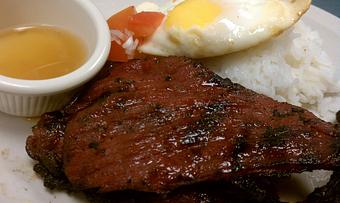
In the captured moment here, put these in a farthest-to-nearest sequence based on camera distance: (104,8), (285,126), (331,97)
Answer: (104,8) < (331,97) < (285,126)

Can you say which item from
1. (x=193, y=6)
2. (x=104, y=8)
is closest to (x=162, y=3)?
(x=104, y=8)

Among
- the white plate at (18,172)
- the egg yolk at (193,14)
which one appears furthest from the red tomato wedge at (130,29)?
the white plate at (18,172)

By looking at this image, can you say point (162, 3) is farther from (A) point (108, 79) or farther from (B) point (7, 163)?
(B) point (7, 163)

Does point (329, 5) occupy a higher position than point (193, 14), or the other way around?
point (193, 14)

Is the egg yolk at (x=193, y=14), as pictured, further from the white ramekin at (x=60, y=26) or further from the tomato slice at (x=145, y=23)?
the white ramekin at (x=60, y=26)

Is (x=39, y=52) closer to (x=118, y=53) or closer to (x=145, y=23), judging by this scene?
(x=118, y=53)

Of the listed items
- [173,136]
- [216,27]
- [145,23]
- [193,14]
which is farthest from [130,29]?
[173,136]

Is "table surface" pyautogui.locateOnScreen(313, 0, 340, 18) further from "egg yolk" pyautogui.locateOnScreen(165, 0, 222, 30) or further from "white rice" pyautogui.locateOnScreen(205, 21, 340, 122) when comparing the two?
"egg yolk" pyautogui.locateOnScreen(165, 0, 222, 30)
